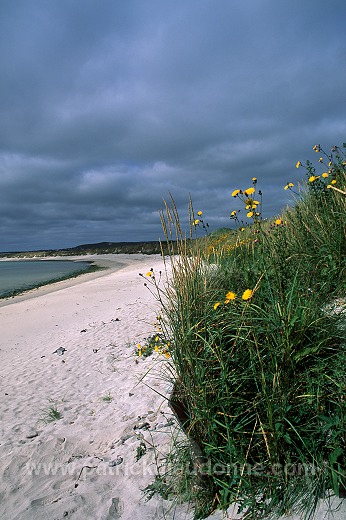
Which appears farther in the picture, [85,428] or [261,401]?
[85,428]

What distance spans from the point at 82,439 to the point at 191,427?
185 centimetres

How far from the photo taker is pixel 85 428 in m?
3.71

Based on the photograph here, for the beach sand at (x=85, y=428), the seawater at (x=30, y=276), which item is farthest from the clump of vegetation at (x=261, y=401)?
the seawater at (x=30, y=276)

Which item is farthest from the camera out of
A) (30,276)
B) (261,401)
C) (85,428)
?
(30,276)

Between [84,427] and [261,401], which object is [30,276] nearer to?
[84,427]

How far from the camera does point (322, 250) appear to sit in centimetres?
404

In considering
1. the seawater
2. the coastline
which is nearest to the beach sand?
→ the coastline

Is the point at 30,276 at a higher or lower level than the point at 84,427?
higher

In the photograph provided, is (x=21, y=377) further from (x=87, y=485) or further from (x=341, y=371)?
(x=341, y=371)

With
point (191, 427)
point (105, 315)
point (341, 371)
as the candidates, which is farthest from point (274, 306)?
point (105, 315)

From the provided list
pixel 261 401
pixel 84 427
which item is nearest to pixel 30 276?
pixel 84 427

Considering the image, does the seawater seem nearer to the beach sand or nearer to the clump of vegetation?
the beach sand

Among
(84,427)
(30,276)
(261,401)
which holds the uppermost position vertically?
(261,401)

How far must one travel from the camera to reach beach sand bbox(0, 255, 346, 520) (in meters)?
2.44
